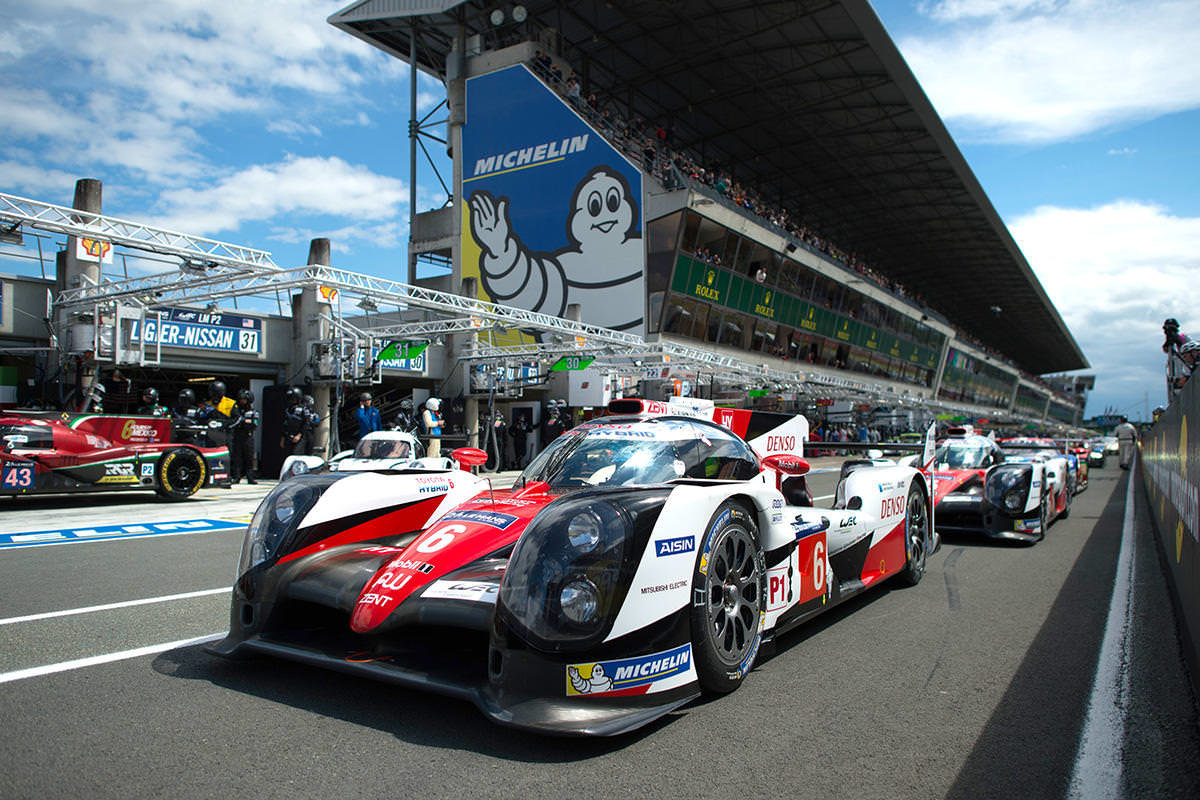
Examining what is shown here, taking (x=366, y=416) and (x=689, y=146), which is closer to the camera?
(x=366, y=416)

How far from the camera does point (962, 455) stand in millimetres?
10562

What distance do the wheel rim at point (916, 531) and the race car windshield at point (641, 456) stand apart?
82.8 inches

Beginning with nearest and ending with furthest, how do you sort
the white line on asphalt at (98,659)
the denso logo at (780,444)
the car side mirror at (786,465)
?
the white line on asphalt at (98,659), the car side mirror at (786,465), the denso logo at (780,444)

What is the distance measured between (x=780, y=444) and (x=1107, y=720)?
10.4ft

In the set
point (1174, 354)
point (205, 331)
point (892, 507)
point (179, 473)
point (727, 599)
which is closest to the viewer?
point (727, 599)

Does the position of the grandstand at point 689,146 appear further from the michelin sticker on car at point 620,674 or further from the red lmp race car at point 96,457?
the michelin sticker on car at point 620,674

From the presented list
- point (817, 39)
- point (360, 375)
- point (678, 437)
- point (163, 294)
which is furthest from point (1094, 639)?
point (817, 39)

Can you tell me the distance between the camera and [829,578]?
15.2 feet

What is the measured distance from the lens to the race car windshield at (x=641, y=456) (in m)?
4.39

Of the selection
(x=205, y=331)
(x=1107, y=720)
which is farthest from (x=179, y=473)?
(x=1107, y=720)

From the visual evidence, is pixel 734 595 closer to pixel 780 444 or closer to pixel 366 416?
pixel 780 444

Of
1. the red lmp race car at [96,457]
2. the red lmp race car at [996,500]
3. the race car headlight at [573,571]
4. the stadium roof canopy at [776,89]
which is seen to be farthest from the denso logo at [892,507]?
the stadium roof canopy at [776,89]

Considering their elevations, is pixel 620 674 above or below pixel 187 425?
below

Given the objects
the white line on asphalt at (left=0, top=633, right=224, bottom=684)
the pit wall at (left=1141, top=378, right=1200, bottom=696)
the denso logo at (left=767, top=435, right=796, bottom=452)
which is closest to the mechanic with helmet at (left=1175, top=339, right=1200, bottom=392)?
the pit wall at (left=1141, top=378, right=1200, bottom=696)
